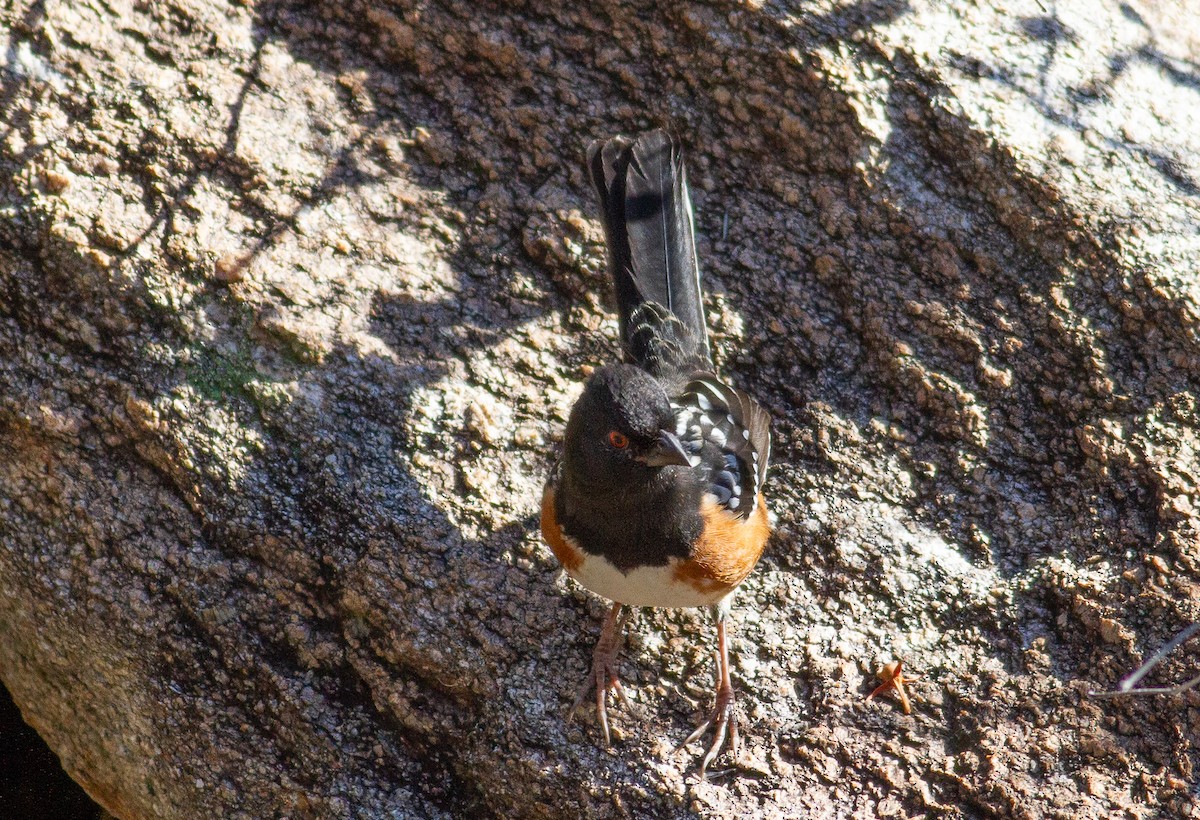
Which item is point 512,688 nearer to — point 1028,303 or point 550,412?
point 550,412

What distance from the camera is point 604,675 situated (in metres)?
2.67

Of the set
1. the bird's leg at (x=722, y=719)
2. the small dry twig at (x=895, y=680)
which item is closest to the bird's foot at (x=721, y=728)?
the bird's leg at (x=722, y=719)

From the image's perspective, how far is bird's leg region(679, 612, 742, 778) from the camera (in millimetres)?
2568

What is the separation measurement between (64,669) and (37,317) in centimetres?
99

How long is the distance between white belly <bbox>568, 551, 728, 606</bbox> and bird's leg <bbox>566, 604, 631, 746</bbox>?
0.61ft

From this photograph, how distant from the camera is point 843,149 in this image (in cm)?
334

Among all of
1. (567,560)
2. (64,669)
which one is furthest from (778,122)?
(64,669)

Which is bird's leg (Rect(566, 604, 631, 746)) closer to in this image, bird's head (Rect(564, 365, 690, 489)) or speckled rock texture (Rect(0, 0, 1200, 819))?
speckled rock texture (Rect(0, 0, 1200, 819))

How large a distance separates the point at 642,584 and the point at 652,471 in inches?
11.5

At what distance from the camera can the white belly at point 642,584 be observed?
259 centimetres

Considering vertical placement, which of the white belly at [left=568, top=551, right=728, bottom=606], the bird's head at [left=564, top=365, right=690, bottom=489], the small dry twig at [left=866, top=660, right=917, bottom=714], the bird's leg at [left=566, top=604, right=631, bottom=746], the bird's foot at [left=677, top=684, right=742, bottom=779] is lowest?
the bird's leg at [left=566, top=604, right=631, bottom=746]

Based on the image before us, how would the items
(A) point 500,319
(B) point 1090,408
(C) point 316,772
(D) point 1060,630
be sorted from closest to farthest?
(C) point 316,772, (D) point 1060,630, (B) point 1090,408, (A) point 500,319

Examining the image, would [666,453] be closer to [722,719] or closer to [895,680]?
[722,719]

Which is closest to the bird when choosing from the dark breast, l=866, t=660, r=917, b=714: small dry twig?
the dark breast
